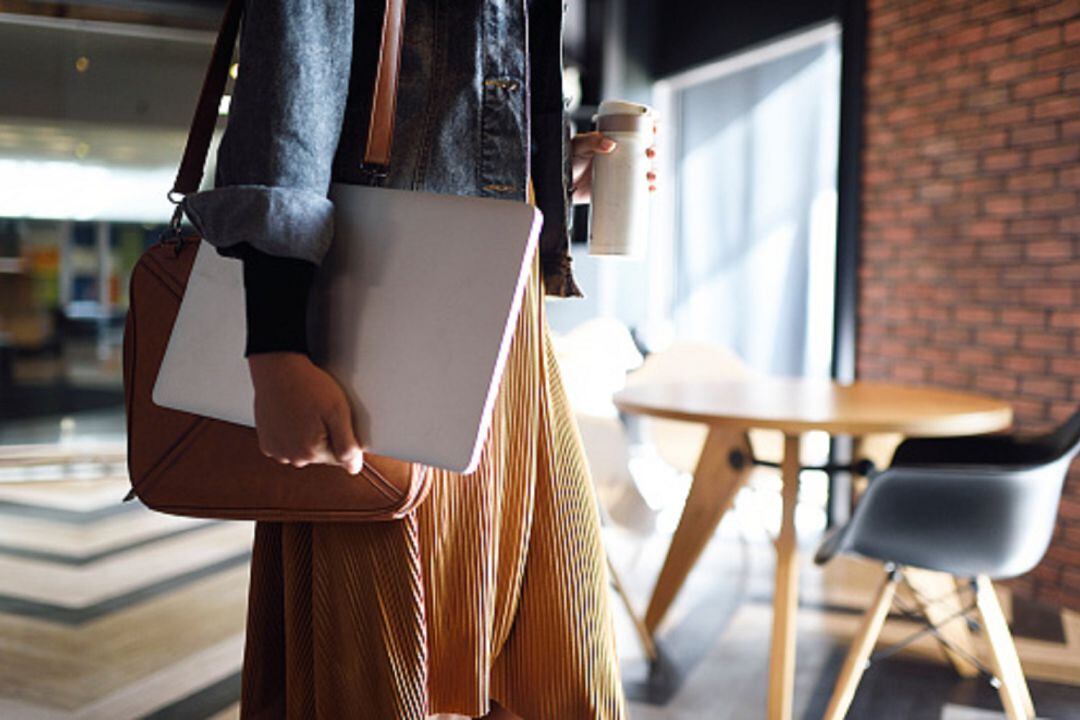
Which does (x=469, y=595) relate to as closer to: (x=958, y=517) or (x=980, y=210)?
(x=958, y=517)

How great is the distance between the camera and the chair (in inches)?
66.2

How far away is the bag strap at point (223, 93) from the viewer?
705 millimetres

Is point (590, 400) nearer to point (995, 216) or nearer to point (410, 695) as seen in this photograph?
point (995, 216)

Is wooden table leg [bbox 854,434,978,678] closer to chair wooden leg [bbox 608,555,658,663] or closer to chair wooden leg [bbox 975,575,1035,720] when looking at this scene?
chair wooden leg [bbox 975,575,1035,720]

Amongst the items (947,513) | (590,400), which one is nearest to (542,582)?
(947,513)

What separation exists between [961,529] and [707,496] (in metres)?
0.76

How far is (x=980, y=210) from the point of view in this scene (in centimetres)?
323

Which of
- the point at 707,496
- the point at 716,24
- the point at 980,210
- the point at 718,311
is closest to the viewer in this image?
the point at 707,496

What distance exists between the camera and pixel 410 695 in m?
0.79

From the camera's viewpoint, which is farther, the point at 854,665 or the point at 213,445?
the point at 854,665

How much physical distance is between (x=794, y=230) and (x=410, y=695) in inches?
160

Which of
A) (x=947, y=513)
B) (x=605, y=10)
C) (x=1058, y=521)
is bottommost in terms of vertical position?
(x=1058, y=521)

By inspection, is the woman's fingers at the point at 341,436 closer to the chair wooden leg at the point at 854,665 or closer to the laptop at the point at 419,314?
the laptop at the point at 419,314

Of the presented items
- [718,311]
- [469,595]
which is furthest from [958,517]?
[718,311]
